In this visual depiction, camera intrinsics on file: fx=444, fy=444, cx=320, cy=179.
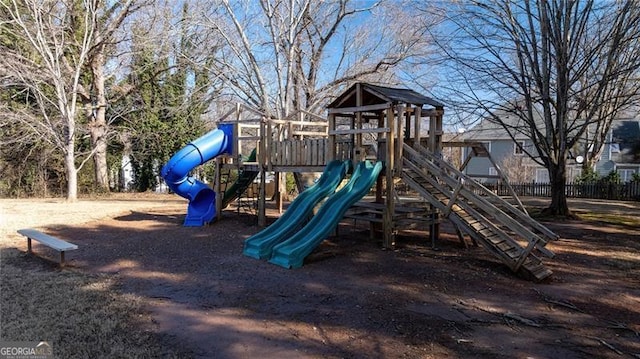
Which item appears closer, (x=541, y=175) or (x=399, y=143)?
(x=399, y=143)

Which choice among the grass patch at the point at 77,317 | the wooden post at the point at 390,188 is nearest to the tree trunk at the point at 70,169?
the grass patch at the point at 77,317

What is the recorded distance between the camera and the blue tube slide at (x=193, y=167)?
11.5 metres

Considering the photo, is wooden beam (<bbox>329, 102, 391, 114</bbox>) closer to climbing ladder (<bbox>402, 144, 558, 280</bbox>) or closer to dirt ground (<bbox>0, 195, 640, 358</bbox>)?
climbing ladder (<bbox>402, 144, 558, 280</bbox>)

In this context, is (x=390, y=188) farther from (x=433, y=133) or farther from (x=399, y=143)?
(x=433, y=133)

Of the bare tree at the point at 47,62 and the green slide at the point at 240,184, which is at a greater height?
the bare tree at the point at 47,62

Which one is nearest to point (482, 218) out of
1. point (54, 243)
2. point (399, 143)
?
point (399, 143)

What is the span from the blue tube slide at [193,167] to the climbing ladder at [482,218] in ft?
18.3

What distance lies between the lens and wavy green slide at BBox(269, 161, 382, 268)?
24.3 feet

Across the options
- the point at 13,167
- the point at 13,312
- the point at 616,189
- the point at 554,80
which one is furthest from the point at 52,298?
the point at 616,189

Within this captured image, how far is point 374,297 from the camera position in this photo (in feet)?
18.8

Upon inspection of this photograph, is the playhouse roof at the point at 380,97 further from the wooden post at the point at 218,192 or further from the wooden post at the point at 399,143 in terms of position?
the wooden post at the point at 218,192

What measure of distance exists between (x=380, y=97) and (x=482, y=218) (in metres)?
3.17

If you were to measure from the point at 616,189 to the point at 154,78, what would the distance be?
26.2m

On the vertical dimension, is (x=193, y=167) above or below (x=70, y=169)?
below
